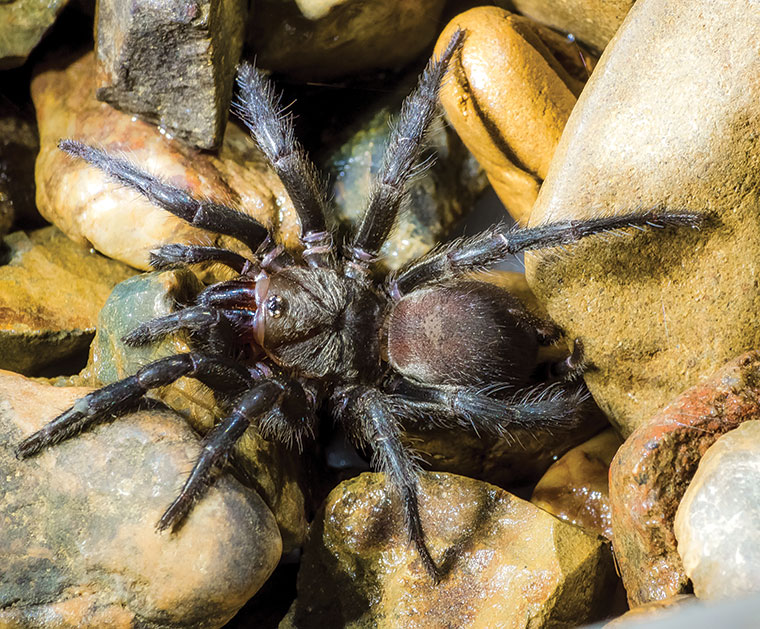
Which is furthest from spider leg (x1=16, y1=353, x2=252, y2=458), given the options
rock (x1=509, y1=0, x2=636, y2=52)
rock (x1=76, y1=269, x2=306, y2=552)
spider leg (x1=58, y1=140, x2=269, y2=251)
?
rock (x1=509, y1=0, x2=636, y2=52)

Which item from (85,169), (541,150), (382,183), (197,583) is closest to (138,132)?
(85,169)

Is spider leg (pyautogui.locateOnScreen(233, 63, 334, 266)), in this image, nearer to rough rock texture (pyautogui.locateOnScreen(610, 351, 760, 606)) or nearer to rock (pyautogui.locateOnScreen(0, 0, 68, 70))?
rock (pyautogui.locateOnScreen(0, 0, 68, 70))

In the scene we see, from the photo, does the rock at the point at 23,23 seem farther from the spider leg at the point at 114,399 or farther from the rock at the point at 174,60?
the spider leg at the point at 114,399

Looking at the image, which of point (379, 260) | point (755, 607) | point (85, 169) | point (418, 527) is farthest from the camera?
point (379, 260)

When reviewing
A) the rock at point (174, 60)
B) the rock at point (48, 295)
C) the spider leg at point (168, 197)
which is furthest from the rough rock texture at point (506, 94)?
the rock at point (48, 295)

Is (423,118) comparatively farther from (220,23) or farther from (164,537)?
(164,537)

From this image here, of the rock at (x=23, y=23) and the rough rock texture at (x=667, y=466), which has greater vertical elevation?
the rock at (x=23, y=23)
